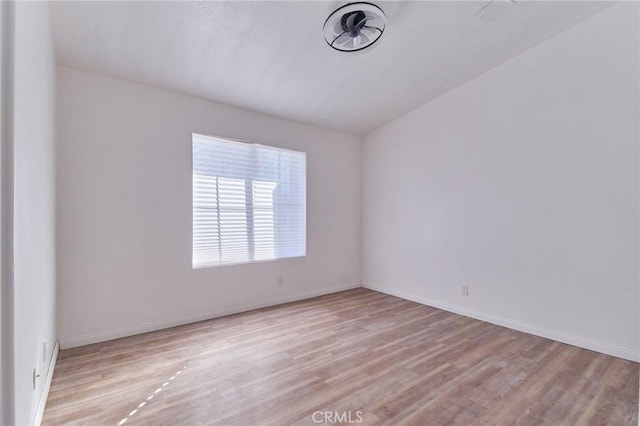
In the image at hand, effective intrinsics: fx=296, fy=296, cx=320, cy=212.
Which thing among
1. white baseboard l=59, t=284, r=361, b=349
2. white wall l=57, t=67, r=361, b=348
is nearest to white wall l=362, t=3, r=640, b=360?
white baseboard l=59, t=284, r=361, b=349

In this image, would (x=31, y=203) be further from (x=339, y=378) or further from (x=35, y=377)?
(x=339, y=378)

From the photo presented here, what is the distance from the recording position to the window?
3436mm

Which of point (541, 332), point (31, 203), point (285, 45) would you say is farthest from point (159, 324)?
point (541, 332)

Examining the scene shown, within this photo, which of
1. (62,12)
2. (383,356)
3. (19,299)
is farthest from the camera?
(383,356)

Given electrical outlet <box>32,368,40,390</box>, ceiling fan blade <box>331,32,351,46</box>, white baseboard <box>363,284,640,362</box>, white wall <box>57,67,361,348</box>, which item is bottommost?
white baseboard <box>363,284,640,362</box>

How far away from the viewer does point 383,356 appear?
256 centimetres

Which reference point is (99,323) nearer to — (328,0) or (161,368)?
(161,368)

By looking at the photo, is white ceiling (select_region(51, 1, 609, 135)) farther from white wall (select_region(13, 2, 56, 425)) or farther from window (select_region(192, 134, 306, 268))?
window (select_region(192, 134, 306, 268))

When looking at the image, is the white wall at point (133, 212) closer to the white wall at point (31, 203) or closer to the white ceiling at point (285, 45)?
the white ceiling at point (285, 45)

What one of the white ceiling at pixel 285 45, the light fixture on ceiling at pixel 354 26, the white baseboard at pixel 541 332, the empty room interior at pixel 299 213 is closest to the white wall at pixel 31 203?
the empty room interior at pixel 299 213

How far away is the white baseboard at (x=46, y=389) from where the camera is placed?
66.2 inches

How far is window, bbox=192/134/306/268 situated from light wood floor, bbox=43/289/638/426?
0.95m

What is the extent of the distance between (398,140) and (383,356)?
3.09 meters

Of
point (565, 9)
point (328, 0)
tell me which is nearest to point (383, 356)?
point (328, 0)
